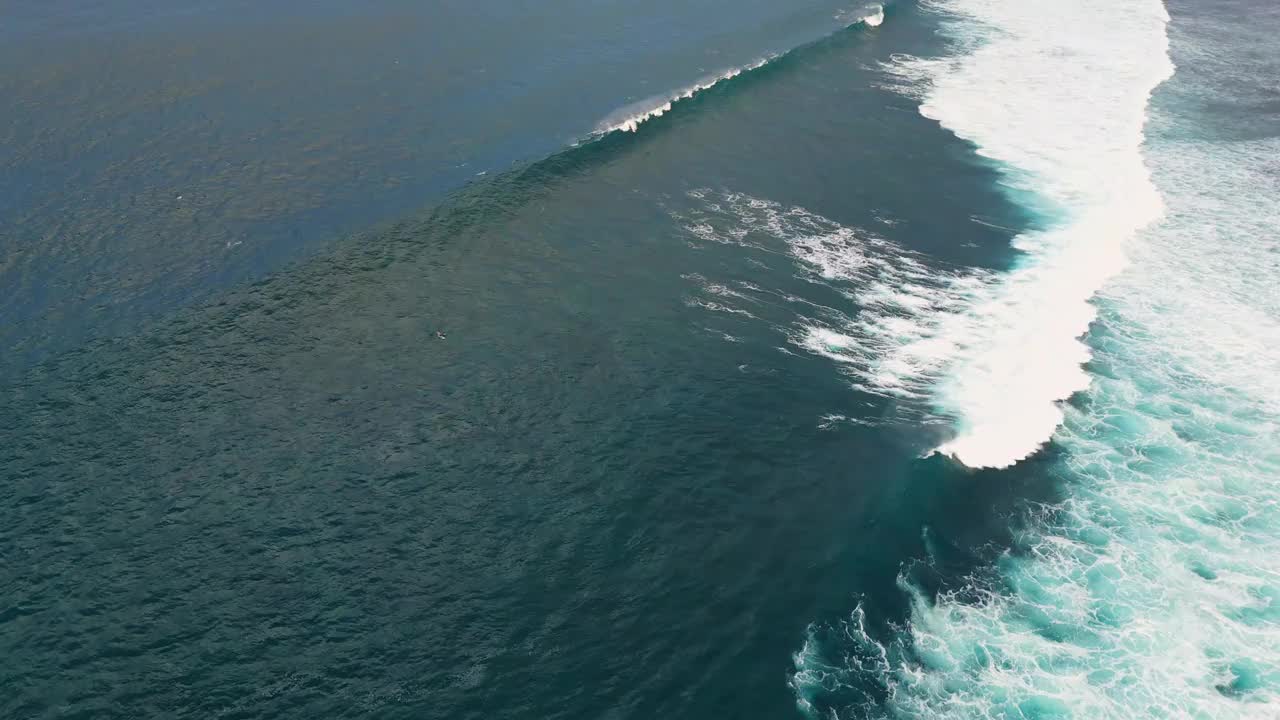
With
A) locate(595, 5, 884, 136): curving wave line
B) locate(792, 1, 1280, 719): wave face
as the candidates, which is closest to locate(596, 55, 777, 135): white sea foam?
locate(595, 5, 884, 136): curving wave line

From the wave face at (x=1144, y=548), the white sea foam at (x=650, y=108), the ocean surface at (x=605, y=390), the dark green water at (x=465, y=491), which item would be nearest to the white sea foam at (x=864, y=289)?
the ocean surface at (x=605, y=390)

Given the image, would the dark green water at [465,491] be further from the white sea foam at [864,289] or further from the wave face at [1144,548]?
the wave face at [1144,548]

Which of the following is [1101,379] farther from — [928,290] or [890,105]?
[890,105]

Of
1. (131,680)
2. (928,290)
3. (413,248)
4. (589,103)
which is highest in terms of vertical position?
(589,103)

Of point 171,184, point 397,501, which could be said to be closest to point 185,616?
point 397,501

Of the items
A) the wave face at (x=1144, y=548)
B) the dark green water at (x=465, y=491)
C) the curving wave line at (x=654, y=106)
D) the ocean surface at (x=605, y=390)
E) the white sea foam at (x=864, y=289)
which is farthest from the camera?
the curving wave line at (x=654, y=106)
